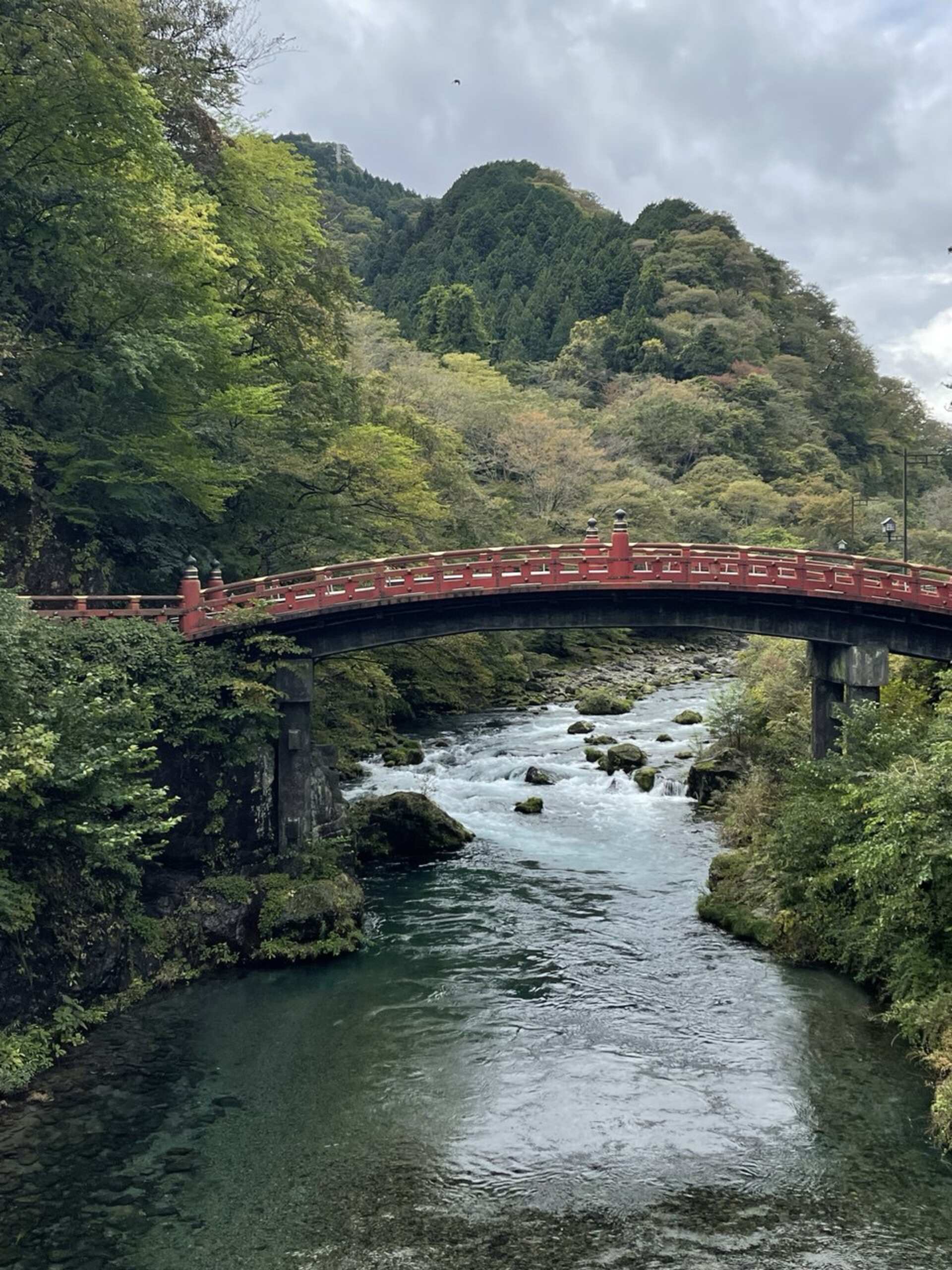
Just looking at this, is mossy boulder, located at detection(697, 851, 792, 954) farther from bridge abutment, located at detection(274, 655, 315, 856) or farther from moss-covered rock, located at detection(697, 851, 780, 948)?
bridge abutment, located at detection(274, 655, 315, 856)

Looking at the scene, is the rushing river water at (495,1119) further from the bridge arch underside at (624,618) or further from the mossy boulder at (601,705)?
the mossy boulder at (601,705)

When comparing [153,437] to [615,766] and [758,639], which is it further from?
[758,639]

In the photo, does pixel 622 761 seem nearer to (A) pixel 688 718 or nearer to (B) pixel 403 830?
(A) pixel 688 718

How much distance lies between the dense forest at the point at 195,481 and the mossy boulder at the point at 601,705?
4.86 meters

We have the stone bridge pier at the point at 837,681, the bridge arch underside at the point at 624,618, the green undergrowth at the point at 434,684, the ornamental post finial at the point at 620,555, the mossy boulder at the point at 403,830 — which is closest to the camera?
the bridge arch underside at the point at 624,618

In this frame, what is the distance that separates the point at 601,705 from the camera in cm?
4812

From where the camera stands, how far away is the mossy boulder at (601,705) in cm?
4803

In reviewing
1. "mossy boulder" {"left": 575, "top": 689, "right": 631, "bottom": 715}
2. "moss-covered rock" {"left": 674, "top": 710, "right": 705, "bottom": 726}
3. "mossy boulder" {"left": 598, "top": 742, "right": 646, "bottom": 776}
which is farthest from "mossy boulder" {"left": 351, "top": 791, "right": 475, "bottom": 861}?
"mossy boulder" {"left": 575, "top": 689, "right": 631, "bottom": 715}

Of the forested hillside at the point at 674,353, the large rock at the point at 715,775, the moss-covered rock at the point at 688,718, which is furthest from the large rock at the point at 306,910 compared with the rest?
the forested hillside at the point at 674,353

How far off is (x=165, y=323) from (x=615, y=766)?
20.7 meters

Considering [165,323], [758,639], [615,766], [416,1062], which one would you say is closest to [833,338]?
[758,639]

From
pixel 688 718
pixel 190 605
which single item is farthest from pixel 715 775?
pixel 190 605

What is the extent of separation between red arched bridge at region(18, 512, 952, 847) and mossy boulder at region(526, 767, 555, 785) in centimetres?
987

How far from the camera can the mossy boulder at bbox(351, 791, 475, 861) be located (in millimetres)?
30014
